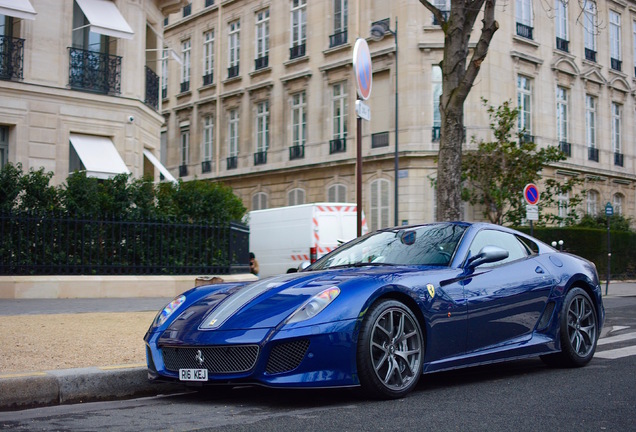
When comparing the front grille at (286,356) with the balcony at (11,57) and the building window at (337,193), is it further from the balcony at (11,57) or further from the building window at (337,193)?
the building window at (337,193)

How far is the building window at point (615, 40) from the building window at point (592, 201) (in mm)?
6911

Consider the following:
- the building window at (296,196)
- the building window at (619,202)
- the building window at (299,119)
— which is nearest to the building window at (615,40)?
the building window at (619,202)

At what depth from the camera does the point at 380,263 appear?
6.37 meters

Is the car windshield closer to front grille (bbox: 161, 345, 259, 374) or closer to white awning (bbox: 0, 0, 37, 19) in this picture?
front grille (bbox: 161, 345, 259, 374)

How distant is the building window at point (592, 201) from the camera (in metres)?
35.8

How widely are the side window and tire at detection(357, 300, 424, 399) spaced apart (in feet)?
3.88

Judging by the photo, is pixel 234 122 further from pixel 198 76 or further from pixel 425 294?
pixel 425 294

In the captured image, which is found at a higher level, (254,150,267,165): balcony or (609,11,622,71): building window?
(609,11,622,71): building window

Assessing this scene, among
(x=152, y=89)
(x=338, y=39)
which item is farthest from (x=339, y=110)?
(x=152, y=89)

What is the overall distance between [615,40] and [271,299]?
3779cm

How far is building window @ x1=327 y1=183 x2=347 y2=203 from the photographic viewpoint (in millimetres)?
33062

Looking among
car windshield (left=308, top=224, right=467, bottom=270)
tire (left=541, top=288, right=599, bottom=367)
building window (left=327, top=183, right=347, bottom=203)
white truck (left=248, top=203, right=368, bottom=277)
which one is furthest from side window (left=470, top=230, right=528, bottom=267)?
building window (left=327, top=183, right=347, bottom=203)

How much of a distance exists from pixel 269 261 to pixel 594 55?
20.8m

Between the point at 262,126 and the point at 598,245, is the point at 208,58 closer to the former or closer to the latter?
the point at 262,126
